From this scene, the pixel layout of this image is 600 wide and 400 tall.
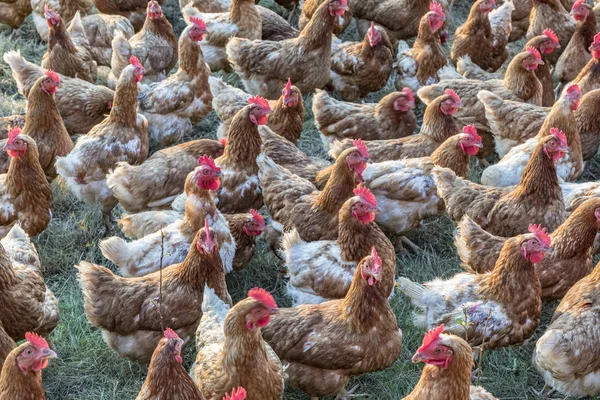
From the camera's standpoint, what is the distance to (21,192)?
5.71 meters

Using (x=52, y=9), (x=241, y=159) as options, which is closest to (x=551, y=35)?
(x=241, y=159)

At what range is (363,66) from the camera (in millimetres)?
7832

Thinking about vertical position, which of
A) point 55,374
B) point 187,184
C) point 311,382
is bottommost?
point 55,374

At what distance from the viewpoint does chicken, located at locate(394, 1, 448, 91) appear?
304 inches

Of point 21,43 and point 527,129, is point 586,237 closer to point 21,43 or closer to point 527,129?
point 527,129

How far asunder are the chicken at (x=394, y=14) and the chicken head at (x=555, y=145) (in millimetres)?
3199

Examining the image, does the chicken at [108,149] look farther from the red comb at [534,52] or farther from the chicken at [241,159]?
Answer: the red comb at [534,52]

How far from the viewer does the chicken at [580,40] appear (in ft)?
25.7

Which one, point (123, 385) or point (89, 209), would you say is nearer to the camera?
point (123, 385)

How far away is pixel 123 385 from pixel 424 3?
5422 millimetres

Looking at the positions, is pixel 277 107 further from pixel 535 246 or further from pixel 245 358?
pixel 245 358

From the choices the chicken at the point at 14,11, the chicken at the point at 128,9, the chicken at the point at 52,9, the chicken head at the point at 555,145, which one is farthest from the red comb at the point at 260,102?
the chicken at the point at 14,11

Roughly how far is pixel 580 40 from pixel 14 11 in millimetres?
6017

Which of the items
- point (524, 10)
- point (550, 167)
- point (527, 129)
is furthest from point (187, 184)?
point (524, 10)
